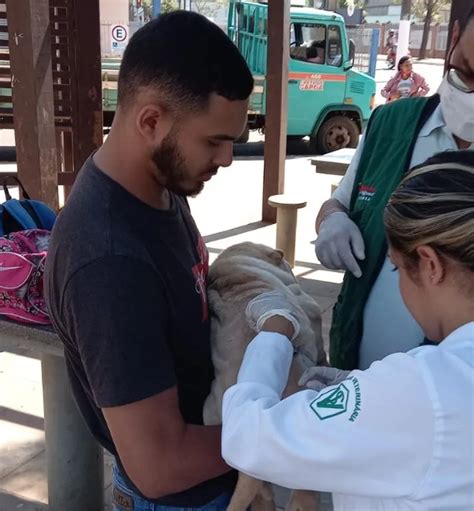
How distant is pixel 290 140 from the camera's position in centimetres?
1332

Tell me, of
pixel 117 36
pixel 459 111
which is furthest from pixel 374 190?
pixel 117 36

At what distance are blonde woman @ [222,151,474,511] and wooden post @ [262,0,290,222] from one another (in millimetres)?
5899

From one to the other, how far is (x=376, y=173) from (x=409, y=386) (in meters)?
1.11

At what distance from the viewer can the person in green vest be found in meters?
1.97

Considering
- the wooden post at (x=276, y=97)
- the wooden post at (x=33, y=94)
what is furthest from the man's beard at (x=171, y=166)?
the wooden post at (x=276, y=97)

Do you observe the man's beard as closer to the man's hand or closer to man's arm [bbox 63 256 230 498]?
man's arm [bbox 63 256 230 498]

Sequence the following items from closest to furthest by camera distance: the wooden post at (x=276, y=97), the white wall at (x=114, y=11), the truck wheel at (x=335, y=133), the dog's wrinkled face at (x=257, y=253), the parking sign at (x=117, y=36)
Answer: the dog's wrinkled face at (x=257, y=253) → the wooden post at (x=276, y=97) → the truck wheel at (x=335, y=133) → the parking sign at (x=117, y=36) → the white wall at (x=114, y=11)

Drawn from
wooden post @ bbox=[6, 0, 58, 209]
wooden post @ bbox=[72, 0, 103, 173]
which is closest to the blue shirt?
wooden post @ bbox=[6, 0, 58, 209]

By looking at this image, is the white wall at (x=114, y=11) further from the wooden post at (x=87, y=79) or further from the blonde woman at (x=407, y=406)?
the blonde woman at (x=407, y=406)

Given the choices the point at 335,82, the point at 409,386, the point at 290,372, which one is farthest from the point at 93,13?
the point at 335,82

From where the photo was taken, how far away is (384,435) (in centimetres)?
104

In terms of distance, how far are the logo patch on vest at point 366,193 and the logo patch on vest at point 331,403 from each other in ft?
3.33

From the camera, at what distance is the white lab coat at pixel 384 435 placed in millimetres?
1017

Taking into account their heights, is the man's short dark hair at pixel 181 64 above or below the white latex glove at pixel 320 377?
above
